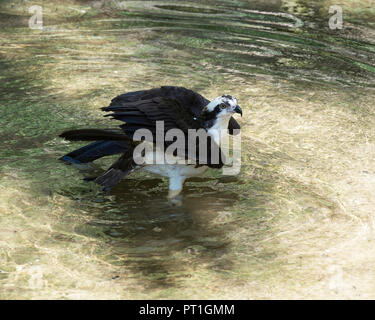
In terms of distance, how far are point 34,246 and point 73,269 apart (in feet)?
1.45

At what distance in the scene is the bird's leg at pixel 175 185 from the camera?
5.48 metres

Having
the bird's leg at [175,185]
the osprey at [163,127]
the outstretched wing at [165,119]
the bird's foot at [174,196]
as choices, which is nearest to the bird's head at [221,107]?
the osprey at [163,127]

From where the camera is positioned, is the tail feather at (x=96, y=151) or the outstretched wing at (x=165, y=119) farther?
the tail feather at (x=96, y=151)

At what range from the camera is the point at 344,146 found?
6.55 metres

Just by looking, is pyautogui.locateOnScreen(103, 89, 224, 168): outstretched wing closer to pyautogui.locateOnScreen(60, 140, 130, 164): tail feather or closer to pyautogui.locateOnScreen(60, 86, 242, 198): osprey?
pyautogui.locateOnScreen(60, 86, 242, 198): osprey

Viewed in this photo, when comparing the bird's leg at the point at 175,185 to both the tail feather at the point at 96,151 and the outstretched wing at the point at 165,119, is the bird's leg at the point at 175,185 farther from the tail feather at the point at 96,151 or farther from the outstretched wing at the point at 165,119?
the tail feather at the point at 96,151

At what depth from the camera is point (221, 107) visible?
5332 millimetres

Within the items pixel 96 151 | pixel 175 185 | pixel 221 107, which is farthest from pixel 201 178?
pixel 96 151

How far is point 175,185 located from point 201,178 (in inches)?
18.9

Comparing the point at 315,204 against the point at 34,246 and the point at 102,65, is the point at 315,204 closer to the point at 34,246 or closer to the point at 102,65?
the point at 34,246

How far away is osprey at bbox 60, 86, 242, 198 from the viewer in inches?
203

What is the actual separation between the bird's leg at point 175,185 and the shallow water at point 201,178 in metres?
0.10

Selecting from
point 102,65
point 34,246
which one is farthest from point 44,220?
point 102,65

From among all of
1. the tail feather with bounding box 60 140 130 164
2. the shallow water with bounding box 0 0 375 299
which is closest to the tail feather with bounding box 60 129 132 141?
the tail feather with bounding box 60 140 130 164
